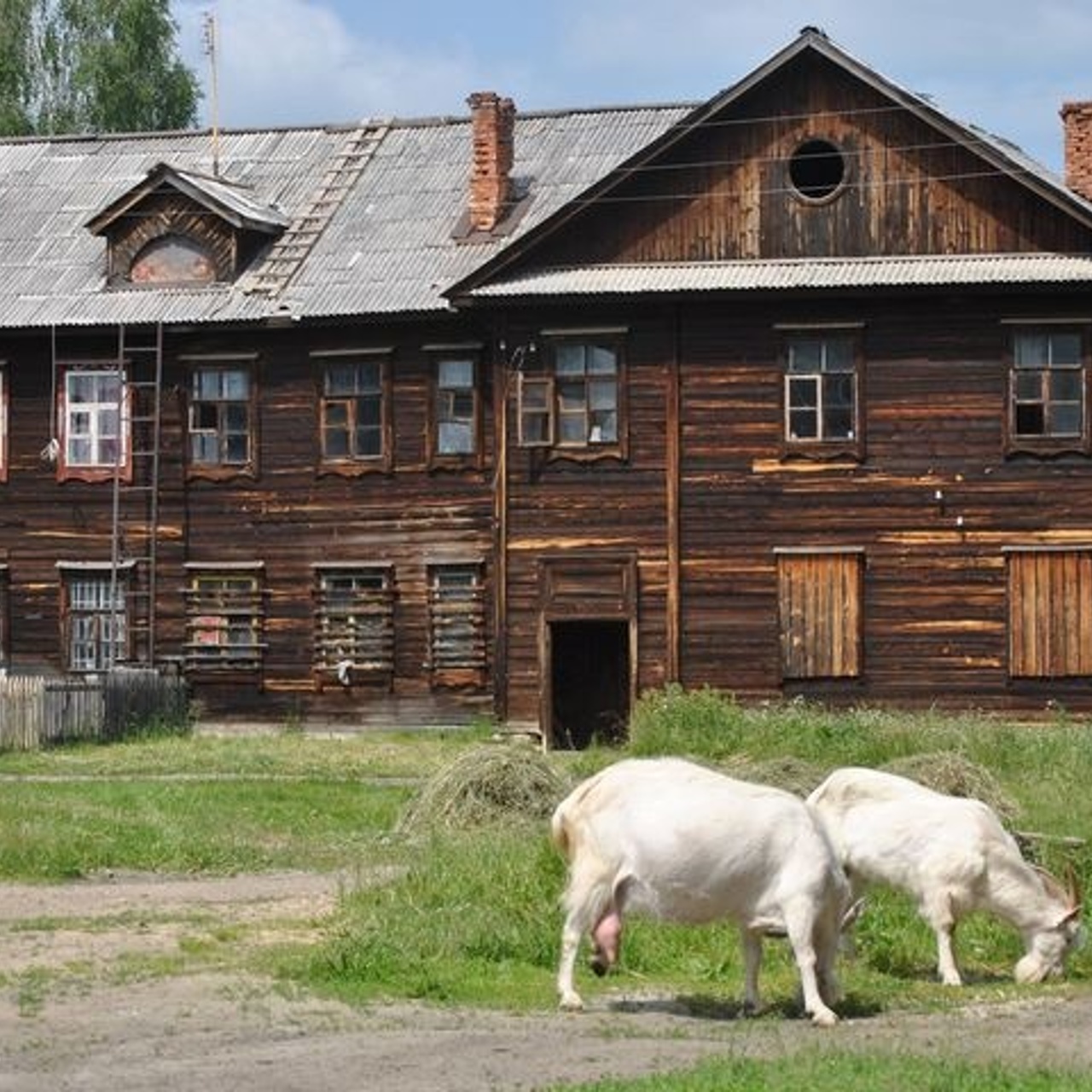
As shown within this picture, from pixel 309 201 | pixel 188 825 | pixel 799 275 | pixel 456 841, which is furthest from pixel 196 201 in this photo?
pixel 456 841

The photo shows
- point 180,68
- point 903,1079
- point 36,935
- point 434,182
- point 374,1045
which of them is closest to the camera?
point 903,1079

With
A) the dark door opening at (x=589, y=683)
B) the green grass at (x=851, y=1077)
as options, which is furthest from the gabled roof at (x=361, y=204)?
the green grass at (x=851, y=1077)

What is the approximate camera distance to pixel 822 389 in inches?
1513

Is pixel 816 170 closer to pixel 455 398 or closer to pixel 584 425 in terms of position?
pixel 584 425

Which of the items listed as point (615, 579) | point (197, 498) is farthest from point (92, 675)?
point (615, 579)

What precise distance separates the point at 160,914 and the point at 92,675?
20.8m

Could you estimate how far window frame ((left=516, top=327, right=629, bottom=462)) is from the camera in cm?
3900

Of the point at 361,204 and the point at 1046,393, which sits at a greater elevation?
the point at 361,204

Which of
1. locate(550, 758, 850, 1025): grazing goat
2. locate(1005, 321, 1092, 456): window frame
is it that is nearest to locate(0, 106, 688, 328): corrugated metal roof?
locate(1005, 321, 1092, 456): window frame

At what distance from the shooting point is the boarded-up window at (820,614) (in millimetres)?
38031

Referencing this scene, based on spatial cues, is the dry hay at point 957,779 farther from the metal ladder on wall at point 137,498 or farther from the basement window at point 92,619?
the basement window at point 92,619

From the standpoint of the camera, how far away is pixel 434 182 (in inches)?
1706

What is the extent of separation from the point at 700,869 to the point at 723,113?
78.5ft

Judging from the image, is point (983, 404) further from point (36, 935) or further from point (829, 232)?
point (36, 935)
